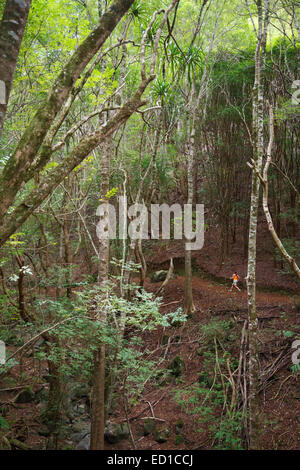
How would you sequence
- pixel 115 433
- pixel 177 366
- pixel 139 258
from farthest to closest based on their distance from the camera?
pixel 139 258 < pixel 177 366 < pixel 115 433

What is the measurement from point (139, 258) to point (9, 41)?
26.3 ft

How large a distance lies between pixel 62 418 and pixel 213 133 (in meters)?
12.7

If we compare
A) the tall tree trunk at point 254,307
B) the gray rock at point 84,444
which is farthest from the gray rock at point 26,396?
the tall tree trunk at point 254,307

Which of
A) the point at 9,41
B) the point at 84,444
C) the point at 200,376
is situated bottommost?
the point at 84,444

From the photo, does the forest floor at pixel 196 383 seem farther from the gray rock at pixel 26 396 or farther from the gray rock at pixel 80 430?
the gray rock at pixel 80 430

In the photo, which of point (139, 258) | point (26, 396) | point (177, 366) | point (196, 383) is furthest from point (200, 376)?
point (26, 396)

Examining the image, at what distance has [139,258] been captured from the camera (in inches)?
396

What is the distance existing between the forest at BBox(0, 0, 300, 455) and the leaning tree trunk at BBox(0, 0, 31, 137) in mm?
13

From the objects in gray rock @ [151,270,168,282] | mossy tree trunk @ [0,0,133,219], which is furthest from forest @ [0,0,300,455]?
gray rock @ [151,270,168,282]

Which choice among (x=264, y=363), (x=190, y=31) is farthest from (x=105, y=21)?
(x=190, y=31)

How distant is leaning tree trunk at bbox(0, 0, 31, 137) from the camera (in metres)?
2.32

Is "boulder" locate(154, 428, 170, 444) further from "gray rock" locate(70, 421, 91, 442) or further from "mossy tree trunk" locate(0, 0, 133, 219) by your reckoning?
"mossy tree trunk" locate(0, 0, 133, 219)

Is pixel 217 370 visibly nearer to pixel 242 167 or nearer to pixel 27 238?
pixel 27 238

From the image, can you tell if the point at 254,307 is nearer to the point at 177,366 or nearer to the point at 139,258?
the point at 177,366
